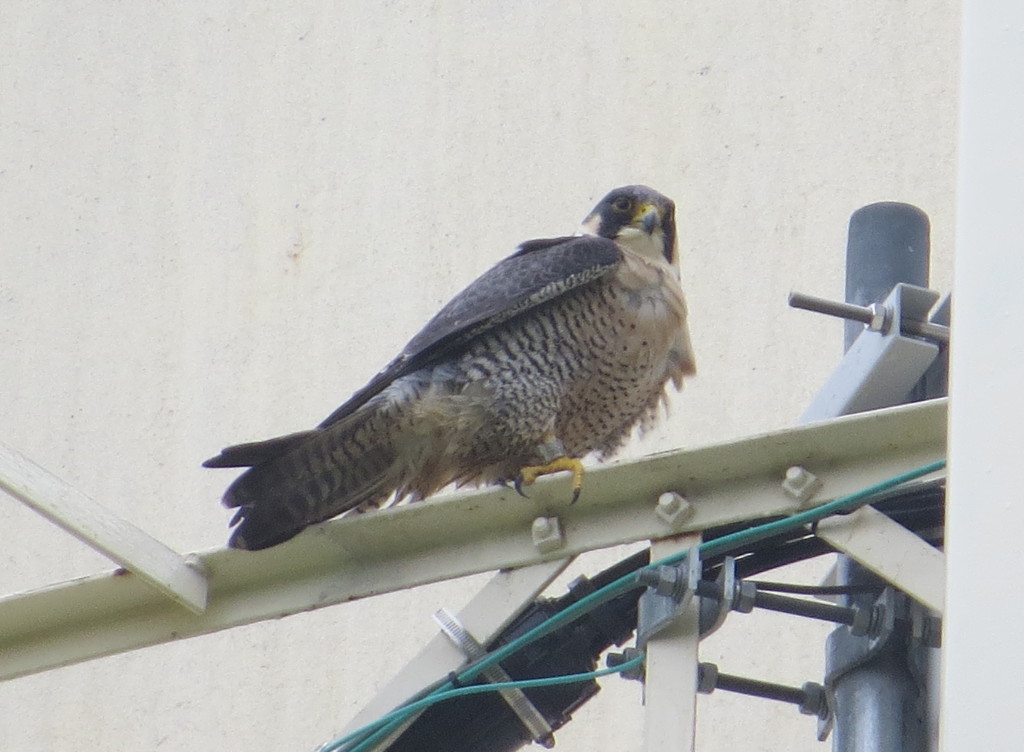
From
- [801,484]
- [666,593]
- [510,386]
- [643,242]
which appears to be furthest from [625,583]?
[643,242]

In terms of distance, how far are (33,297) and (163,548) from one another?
13.8 ft

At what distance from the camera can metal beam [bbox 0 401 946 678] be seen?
9.50ft

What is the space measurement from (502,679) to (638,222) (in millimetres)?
1875

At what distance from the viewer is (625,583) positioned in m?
2.85

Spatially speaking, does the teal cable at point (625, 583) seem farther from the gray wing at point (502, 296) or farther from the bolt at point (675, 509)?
the gray wing at point (502, 296)

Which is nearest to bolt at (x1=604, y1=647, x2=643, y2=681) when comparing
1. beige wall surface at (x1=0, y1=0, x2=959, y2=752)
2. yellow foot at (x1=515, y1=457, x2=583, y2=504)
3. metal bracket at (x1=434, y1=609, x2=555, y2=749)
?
metal bracket at (x1=434, y1=609, x2=555, y2=749)

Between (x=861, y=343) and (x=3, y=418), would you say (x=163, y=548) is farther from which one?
(x=3, y=418)

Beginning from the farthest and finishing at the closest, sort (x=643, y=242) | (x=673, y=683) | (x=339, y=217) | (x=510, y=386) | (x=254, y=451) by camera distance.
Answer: (x=339, y=217) < (x=643, y=242) < (x=510, y=386) < (x=254, y=451) < (x=673, y=683)

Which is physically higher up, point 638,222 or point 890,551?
point 638,222

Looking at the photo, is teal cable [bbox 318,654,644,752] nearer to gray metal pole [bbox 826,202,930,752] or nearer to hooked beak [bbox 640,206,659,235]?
gray metal pole [bbox 826,202,930,752]

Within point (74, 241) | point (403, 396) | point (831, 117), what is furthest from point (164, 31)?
point (403, 396)

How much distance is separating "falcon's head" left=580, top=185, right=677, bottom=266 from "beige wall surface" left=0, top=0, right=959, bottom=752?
136 cm

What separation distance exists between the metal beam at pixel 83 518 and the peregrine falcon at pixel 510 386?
315 mm

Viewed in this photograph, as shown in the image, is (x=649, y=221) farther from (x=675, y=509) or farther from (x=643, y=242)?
(x=675, y=509)
